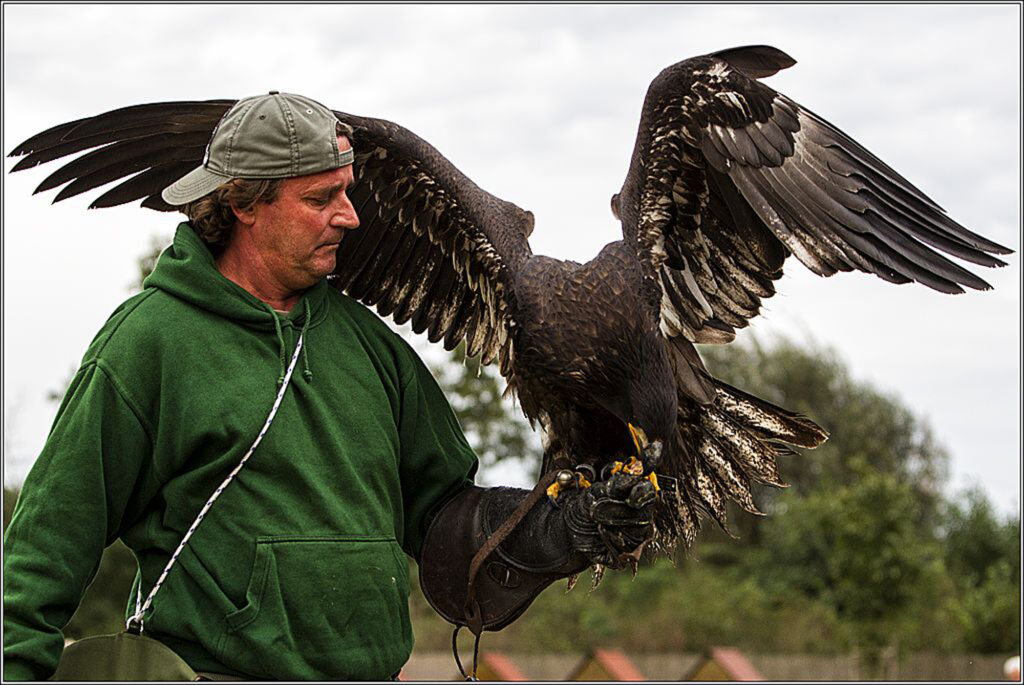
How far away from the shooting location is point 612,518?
3.12 metres

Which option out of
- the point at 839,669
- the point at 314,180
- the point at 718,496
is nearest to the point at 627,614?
the point at 839,669

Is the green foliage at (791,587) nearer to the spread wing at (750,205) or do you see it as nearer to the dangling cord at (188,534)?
the spread wing at (750,205)

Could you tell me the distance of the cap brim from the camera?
2855mm

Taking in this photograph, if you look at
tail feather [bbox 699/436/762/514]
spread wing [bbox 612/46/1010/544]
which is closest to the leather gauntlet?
spread wing [bbox 612/46/1010/544]

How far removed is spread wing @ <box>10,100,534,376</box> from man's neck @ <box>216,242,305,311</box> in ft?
2.20

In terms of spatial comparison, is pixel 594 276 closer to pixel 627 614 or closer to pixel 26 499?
pixel 26 499

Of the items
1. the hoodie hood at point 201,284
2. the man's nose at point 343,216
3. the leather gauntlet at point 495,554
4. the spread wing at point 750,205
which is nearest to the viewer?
the hoodie hood at point 201,284

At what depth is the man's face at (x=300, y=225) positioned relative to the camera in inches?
114

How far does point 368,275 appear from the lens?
153 inches

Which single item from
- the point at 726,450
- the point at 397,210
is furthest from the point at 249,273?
the point at 726,450

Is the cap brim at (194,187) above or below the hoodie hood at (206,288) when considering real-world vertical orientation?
above

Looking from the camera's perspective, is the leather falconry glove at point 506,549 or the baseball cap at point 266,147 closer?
the baseball cap at point 266,147

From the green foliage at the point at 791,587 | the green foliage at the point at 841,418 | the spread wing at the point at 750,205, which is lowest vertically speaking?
the green foliage at the point at 791,587

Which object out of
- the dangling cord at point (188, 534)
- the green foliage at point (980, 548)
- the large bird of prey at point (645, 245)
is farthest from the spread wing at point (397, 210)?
the green foliage at point (980, 548)
